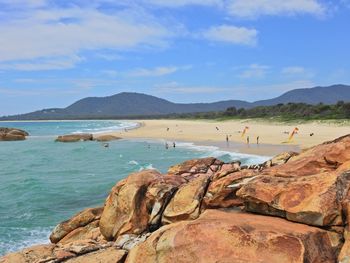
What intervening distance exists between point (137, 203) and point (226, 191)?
8.40ft

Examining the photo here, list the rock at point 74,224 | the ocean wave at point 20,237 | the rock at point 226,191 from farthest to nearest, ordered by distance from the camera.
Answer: the ocean wave at point 20,237
the rock at point 74,224
the rock at point 226,191

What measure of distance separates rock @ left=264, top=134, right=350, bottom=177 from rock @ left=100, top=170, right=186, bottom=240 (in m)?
2.81

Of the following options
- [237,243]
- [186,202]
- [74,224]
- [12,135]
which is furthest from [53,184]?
[12,135]

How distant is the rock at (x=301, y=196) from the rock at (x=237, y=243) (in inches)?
11.7

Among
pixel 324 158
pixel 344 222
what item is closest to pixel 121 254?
pixel 344 222

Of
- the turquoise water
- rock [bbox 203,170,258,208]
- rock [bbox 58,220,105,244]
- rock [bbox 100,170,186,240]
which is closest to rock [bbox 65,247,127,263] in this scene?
rock [bbox 100,170,186,240]

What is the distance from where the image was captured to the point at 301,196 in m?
8.90

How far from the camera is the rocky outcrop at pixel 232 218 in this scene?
7.66m

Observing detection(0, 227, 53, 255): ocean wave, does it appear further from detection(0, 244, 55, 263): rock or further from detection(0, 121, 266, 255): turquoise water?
detection(0, 244, 55, 263): rock

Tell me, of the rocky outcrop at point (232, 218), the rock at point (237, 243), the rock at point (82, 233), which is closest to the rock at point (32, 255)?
the rocky outcrop at point (232, 218)

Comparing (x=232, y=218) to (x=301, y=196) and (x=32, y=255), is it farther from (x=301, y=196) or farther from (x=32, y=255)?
(x=32, y=255)

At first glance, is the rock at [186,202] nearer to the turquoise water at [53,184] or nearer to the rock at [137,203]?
the rock at [137,203]

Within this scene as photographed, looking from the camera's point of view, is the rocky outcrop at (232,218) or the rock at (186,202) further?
the rock at (186,202)

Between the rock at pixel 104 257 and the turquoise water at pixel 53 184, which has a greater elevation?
the rock at pixel 104 257
